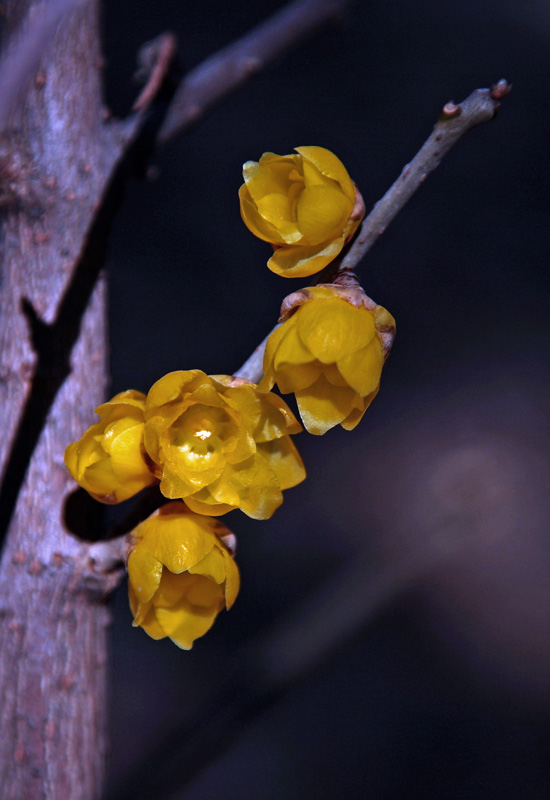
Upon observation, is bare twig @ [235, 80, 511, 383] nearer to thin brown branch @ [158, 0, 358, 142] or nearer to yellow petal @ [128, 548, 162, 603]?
yellow petal @ [128, 548, 162, 603]

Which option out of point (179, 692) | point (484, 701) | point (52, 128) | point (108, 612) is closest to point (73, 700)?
point (108, 612)

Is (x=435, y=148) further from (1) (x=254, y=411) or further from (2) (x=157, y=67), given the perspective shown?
(2) (x=157, y=67)

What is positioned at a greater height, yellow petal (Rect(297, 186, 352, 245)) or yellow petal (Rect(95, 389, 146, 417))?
yellow petal (Rect(297, 186, 352, 245))

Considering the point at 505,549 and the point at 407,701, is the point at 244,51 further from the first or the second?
the point at 407,701

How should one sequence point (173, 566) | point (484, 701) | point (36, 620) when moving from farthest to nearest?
point (484, 701)
point (36, 620)
point (173, 566)

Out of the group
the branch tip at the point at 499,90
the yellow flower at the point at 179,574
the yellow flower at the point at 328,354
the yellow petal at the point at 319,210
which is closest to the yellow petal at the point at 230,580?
the yellow flower at the point at 179,574

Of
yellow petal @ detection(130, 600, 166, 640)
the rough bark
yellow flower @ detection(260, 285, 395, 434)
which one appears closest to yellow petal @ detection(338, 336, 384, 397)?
yellow flower @ detection(260, 285, 395, 434)
